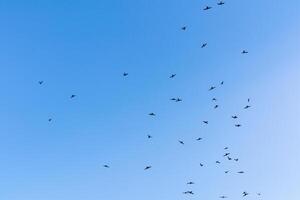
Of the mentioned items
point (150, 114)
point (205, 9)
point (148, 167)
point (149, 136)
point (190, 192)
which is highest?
point (205, 9)

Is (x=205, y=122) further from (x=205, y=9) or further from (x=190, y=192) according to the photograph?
(x=205, y=9)

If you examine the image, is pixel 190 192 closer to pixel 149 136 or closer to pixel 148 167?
pixel 148 167

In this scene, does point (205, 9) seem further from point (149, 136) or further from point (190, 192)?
point (190, 192)

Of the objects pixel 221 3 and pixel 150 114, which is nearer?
pixel 221 3

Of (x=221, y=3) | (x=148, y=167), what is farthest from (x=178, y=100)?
(x=221, y=3)

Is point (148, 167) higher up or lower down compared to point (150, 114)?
lower down

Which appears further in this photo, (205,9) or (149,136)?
(149,136)

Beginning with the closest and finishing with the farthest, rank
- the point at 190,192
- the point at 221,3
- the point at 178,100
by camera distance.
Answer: the point at 221,3
the point at 178,100
the point at 190,192

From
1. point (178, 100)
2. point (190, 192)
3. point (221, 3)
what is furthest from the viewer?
point (190, 192)

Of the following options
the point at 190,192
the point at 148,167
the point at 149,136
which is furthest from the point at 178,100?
the point at 190,192

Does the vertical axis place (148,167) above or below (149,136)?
below

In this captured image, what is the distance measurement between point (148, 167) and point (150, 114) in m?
12.9

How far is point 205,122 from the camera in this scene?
43.8 m

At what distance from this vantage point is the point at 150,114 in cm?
4484
